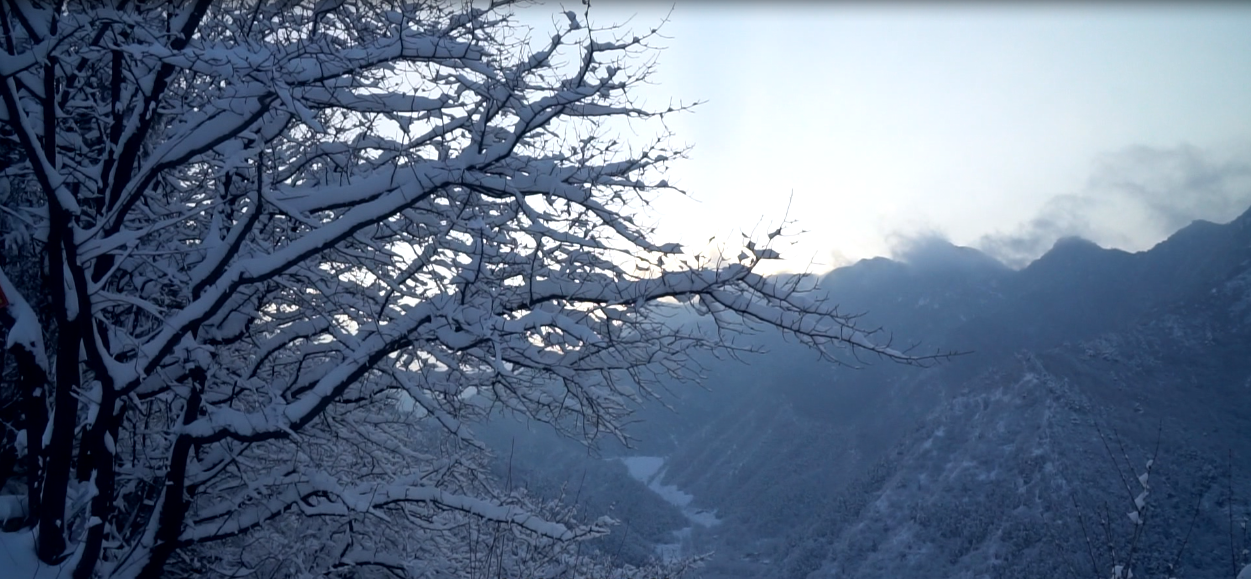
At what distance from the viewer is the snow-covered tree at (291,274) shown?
12.3 feet

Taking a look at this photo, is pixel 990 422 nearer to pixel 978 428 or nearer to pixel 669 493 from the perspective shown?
pixel 978 428

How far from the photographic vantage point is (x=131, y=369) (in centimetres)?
378

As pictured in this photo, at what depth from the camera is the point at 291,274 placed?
4.85 metres

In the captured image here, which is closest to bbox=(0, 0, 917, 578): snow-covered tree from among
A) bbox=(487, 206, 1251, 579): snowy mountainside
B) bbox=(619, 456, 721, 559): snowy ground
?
bbox=(487, 206, 1251, 579): snowy mountainside

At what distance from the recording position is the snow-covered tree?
3.76 m

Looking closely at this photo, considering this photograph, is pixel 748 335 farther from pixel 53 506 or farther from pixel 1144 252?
pixel 1144 252

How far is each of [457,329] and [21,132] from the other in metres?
2.20

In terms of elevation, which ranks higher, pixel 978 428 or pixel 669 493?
pixel 978 428

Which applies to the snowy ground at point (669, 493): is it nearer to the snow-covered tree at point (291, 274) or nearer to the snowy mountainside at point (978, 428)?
the snowy mountainside at point (978, 428)

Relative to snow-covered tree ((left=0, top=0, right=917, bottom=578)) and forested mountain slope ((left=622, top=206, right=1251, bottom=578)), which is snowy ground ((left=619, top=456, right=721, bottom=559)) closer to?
forested mountain slope ((left=622, top=206, right=1251, bottom=578))

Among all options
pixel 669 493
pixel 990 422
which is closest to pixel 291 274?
pixel 990 422

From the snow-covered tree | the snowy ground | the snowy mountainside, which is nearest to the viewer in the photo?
the snow-covered tree

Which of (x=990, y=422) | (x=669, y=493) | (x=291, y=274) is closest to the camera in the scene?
(x=291, y=274)

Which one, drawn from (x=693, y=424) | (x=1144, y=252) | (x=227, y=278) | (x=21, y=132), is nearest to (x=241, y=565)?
(x=227, y=278)
